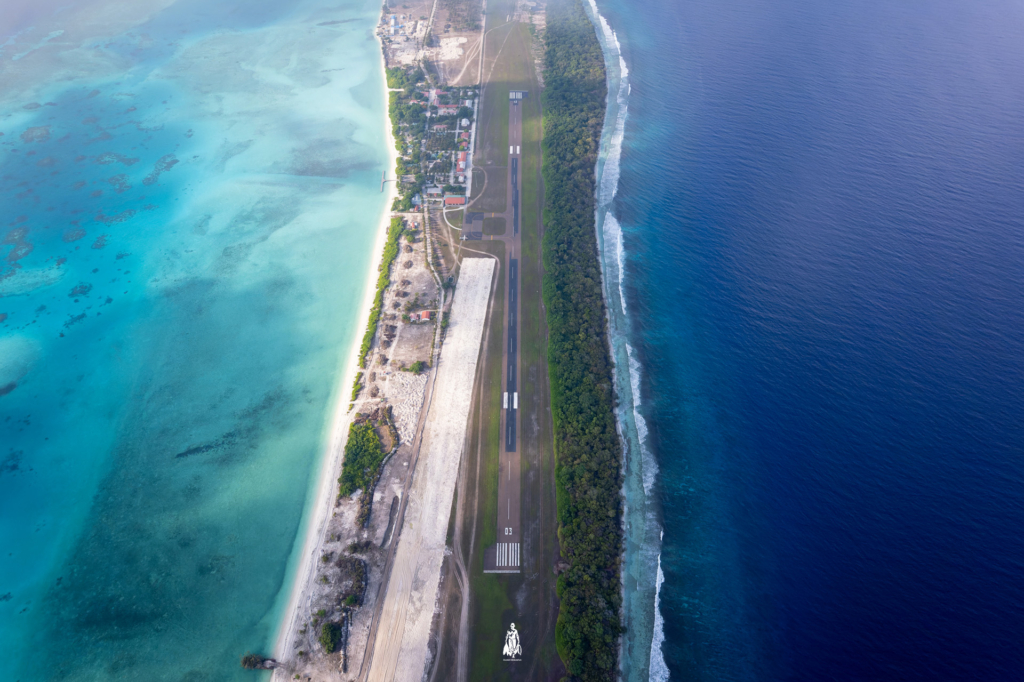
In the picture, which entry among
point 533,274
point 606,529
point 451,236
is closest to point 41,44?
point 451,236

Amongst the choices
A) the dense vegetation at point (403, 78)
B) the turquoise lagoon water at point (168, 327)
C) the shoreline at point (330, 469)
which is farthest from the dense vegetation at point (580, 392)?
the dense vegetation at point (403, 78)

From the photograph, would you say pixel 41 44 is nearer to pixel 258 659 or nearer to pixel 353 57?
pixel 353 57

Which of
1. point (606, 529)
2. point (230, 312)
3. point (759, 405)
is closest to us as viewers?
point (606, 529)

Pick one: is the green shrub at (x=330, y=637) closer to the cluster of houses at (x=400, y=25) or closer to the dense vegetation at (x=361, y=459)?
the dense vegetation at (x=361, y=459)

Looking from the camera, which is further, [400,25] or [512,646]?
[400,25]

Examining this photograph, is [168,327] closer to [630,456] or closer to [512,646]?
[512,646]

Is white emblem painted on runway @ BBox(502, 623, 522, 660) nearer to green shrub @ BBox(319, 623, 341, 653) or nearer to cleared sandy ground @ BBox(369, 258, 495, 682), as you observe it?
cleared sandy ground @ BBox(369, 258, 495, 682)

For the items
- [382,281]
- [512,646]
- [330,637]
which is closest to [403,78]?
[382,281]
